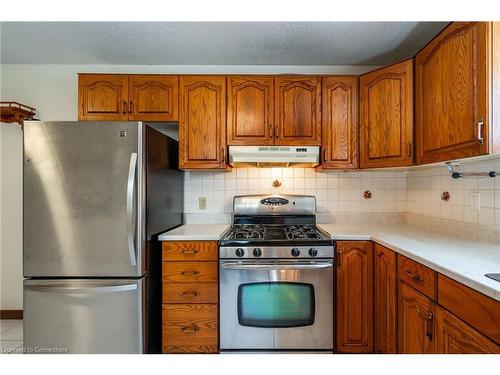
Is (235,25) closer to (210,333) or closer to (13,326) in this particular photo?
(210,333)

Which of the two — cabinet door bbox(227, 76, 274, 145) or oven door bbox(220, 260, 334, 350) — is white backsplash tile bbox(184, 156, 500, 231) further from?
oven door bbox(220, 260, 334, 350)

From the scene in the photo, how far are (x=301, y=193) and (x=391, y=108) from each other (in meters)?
1.01

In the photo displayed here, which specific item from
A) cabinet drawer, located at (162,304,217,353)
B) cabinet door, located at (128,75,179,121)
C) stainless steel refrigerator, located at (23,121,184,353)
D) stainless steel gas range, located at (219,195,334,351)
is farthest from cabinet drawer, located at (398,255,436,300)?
cabinet door, located at (128,75,179,121)

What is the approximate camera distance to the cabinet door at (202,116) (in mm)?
2139

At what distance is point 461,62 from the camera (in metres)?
1.31

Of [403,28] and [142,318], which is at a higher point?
[403,28]

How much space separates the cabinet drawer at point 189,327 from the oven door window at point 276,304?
226 millimetres

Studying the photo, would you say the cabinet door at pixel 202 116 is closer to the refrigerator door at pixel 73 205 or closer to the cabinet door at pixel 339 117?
the refrigerator door at pixel 73 205

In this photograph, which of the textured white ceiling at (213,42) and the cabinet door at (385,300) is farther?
the textured white ceiling at (213,42)

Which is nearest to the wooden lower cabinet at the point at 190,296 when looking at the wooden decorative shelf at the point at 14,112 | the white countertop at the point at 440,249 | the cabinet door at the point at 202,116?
the white countertop at the point at 440,249

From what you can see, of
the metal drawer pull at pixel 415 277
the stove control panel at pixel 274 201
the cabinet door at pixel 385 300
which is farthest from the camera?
the stove control panel at pixel 274 201

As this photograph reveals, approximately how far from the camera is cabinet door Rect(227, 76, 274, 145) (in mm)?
2141
